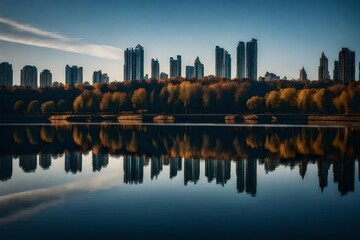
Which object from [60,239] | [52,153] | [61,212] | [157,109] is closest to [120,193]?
[61,212]

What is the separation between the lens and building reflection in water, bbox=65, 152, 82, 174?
1171 inches

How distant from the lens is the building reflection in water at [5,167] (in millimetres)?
25906

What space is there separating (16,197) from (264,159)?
63.8 ft

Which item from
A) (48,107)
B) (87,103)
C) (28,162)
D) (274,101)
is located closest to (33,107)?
(48,107)

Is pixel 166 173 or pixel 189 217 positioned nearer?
pixel 189 217

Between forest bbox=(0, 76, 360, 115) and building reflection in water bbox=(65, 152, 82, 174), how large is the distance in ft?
305

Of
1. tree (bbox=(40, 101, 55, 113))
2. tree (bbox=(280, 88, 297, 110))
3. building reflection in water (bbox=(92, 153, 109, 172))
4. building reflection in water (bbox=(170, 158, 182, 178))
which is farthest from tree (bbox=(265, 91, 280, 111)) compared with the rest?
building reflection in water (bbox=(170, 158, 182, 178))

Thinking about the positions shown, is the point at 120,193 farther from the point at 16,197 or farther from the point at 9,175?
the point at 9,175

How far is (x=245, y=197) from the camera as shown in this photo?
19.8 metres

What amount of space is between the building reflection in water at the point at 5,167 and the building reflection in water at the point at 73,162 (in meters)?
3.48

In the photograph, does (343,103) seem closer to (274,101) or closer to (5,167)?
(274,101)

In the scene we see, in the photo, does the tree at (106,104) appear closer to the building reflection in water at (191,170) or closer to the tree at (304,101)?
the tree at (304,101)

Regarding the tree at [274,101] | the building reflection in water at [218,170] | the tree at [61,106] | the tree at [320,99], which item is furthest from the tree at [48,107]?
the building reflection in water at [218,170]

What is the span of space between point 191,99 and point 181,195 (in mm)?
132775
